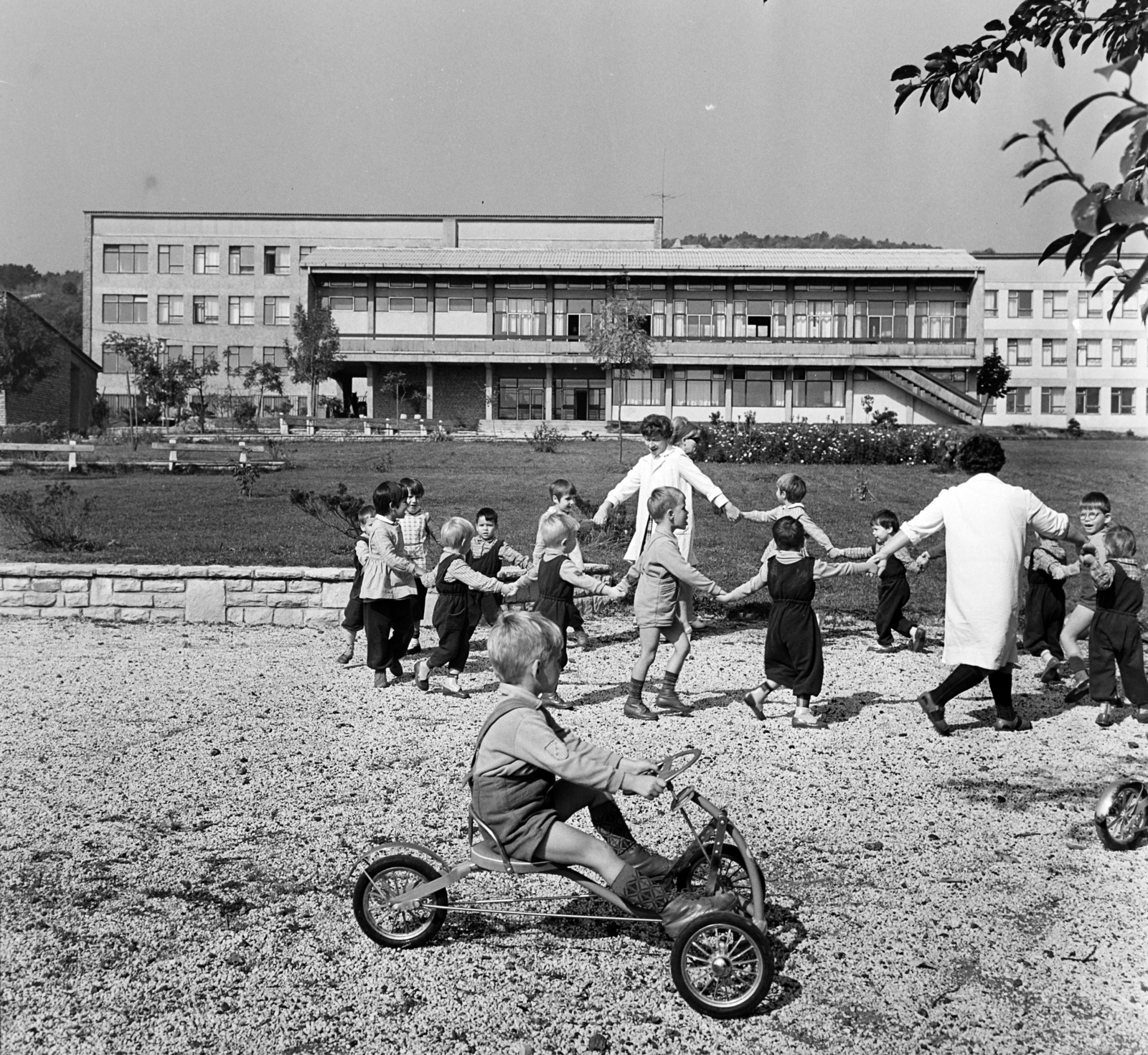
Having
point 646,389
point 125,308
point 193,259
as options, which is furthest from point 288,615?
point 125,308

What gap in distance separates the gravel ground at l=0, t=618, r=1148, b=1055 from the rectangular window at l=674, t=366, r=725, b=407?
4649 cm

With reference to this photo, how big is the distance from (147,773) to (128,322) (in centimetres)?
6402

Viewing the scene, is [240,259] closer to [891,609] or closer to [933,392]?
[933,392]

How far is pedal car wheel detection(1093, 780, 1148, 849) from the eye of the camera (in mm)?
5051

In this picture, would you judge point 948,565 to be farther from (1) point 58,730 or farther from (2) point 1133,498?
(2) point 1133,498

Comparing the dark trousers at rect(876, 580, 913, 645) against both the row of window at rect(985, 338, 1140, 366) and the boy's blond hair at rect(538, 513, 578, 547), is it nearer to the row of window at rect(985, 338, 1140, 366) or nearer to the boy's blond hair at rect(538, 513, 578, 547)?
the boy's blond hair at rect(538, 513, 578, 547)

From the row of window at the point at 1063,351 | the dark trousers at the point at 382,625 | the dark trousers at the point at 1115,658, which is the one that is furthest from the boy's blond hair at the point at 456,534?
the row of window at the point at 1063,351

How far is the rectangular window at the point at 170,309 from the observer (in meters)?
64.4

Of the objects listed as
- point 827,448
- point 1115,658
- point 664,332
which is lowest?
point 1115,658

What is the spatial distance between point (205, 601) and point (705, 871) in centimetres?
783

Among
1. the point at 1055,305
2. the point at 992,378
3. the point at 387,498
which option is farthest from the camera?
the point at 1055,305

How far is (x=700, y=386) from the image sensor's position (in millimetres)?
54438

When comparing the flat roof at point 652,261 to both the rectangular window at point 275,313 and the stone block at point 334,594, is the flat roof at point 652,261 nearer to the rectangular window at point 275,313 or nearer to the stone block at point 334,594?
the rectangular window at point 275,313

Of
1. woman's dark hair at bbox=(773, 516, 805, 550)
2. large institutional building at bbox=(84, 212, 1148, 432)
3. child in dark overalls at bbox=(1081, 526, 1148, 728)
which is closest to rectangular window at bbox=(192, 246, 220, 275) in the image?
large institutional building at bbox=(84, 212, 1148, 432)
